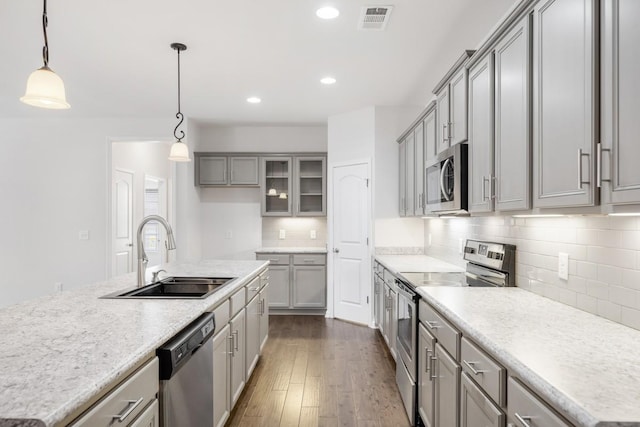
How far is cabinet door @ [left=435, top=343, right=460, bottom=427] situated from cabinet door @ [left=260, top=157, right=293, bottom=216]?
3999 mm

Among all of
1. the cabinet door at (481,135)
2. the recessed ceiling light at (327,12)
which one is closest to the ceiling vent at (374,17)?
the recessed ceiling light at (327,12)

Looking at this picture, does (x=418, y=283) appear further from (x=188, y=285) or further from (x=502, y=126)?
(x=188, y=285)

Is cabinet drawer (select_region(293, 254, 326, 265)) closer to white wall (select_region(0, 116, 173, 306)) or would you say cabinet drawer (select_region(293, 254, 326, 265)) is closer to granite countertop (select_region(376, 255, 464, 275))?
granite countertop (select_region(376, 255, 464, 275))

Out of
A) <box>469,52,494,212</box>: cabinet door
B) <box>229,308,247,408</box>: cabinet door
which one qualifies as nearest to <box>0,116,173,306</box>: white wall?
<box>229,308,247,408</box>: cabinet door

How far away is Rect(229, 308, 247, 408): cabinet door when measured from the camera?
2580 millimetres

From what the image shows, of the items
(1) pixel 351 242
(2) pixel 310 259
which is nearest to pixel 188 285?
(1) pixel 351 242

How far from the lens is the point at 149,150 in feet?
22.2

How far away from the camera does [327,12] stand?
9.01 feet

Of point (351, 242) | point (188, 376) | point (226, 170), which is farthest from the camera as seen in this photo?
point (226, 170)

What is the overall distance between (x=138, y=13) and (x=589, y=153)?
2.79 m

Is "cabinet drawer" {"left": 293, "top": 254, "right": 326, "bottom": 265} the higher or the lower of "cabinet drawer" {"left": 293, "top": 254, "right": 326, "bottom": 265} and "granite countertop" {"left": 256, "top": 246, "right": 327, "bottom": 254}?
the lower

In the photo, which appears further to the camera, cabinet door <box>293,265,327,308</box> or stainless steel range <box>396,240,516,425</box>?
cabinet door <box>293,265,327,308</box>

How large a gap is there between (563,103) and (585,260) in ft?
2.49

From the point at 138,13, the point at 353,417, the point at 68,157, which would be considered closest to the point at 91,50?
the point at 138,13
